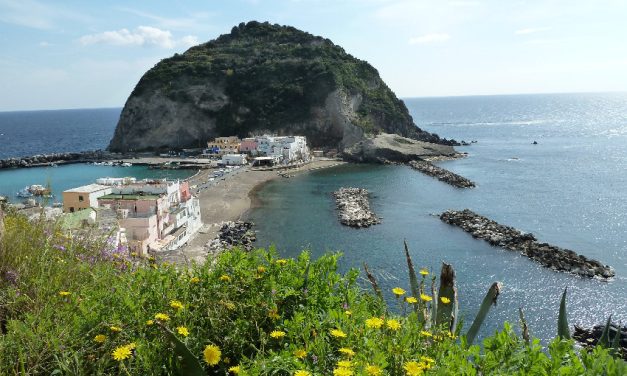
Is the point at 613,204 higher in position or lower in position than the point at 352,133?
lower

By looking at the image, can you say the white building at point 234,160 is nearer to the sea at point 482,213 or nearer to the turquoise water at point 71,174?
the turquoise water at point 71,174

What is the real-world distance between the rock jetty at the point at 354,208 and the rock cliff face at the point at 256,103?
2871 centimetres

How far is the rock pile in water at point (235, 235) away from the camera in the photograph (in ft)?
93.9

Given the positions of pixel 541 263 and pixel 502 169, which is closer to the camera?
pixel 541 263

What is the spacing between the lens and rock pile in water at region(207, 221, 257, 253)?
28617mm

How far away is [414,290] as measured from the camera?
4.75m

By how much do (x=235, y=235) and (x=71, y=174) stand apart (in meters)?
40.5

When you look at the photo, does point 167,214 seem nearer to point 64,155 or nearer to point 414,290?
point 414,290

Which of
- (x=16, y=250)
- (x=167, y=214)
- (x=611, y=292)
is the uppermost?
(x=16, y=250)

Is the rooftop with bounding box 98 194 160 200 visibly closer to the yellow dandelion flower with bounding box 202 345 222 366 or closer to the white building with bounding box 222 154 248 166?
the yellow dandelion flower with bounding box 202 345 222 366

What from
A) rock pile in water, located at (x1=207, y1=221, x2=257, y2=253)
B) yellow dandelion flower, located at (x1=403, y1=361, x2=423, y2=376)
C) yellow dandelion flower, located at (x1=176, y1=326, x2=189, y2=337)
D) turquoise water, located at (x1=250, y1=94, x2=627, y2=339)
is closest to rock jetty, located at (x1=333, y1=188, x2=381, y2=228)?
turquoise water, located at (x1=250, y1=94, x2=627, y2=339)

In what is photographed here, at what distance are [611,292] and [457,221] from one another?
12971mm

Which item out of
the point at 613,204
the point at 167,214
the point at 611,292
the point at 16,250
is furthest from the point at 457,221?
the point at 16,250

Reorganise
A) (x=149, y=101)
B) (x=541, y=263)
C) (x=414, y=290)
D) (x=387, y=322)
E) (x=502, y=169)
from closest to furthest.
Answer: (x=387, y=322) < (x=414, y=290) < (x=541, y=263) < (x=502, y=169) < (x=149, y=101)
